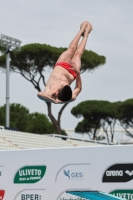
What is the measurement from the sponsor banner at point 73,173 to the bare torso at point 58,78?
3967 millimetres

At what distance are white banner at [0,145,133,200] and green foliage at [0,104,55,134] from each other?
34312mm

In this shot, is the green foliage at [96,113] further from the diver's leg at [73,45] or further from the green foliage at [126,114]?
the diver's leg at [73,45]

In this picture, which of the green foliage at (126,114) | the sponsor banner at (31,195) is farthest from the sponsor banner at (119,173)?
the green foliage at (126,114)

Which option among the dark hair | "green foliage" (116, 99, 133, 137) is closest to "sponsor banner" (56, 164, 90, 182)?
the dark hair

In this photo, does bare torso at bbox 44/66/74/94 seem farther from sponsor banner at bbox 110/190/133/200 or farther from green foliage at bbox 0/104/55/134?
green foliage at bbox 0/104/55/134

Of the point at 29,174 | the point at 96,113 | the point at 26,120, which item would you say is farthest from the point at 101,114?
the point at 29,174

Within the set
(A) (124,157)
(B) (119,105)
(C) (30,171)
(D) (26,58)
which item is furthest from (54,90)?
(B) (119,105)

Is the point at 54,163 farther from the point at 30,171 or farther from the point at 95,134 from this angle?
the point at 95,134

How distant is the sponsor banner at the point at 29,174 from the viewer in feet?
36.6

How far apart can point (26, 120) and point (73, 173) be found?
37.0 m

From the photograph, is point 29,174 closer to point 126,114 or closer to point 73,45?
Answer: point 73,45

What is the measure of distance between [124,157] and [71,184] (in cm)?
117

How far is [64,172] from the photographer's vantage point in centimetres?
1084

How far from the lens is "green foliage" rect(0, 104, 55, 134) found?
153ft
